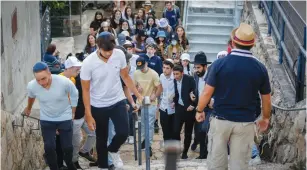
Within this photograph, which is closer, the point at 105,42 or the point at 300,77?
the point at 105,42

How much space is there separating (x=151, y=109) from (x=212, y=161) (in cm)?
350

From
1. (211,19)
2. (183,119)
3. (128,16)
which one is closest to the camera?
(183,119)

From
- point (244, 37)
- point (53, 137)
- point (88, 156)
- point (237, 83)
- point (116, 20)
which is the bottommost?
point (88, 156)

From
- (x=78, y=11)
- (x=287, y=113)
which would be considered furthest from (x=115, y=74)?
(x=78, y=11)

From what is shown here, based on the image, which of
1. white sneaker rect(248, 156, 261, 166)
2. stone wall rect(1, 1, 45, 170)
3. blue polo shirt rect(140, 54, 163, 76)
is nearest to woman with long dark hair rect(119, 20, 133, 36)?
stone wall rect(1, 1, 45, 170)

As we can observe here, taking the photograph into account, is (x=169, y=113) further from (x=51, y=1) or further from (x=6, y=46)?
(x=51, y=1)

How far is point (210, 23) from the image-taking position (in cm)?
1775

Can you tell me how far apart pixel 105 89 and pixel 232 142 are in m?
1.68

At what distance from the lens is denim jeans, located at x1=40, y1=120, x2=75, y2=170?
310 inches

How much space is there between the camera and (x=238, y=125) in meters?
6.56

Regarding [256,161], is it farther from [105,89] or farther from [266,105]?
[105,89]

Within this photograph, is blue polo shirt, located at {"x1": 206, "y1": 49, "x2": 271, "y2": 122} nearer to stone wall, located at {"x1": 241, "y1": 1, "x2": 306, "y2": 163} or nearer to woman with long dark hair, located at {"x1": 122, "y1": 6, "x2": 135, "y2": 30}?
stone wall, located at {"x1": 241, "y1": 1, "x2": 306, "y2": 163}

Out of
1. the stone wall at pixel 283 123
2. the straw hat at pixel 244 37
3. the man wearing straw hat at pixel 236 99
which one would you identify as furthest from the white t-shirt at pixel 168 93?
the straw hat at pixel 244 37

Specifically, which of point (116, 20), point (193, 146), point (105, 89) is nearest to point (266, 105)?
point (105, 89)
